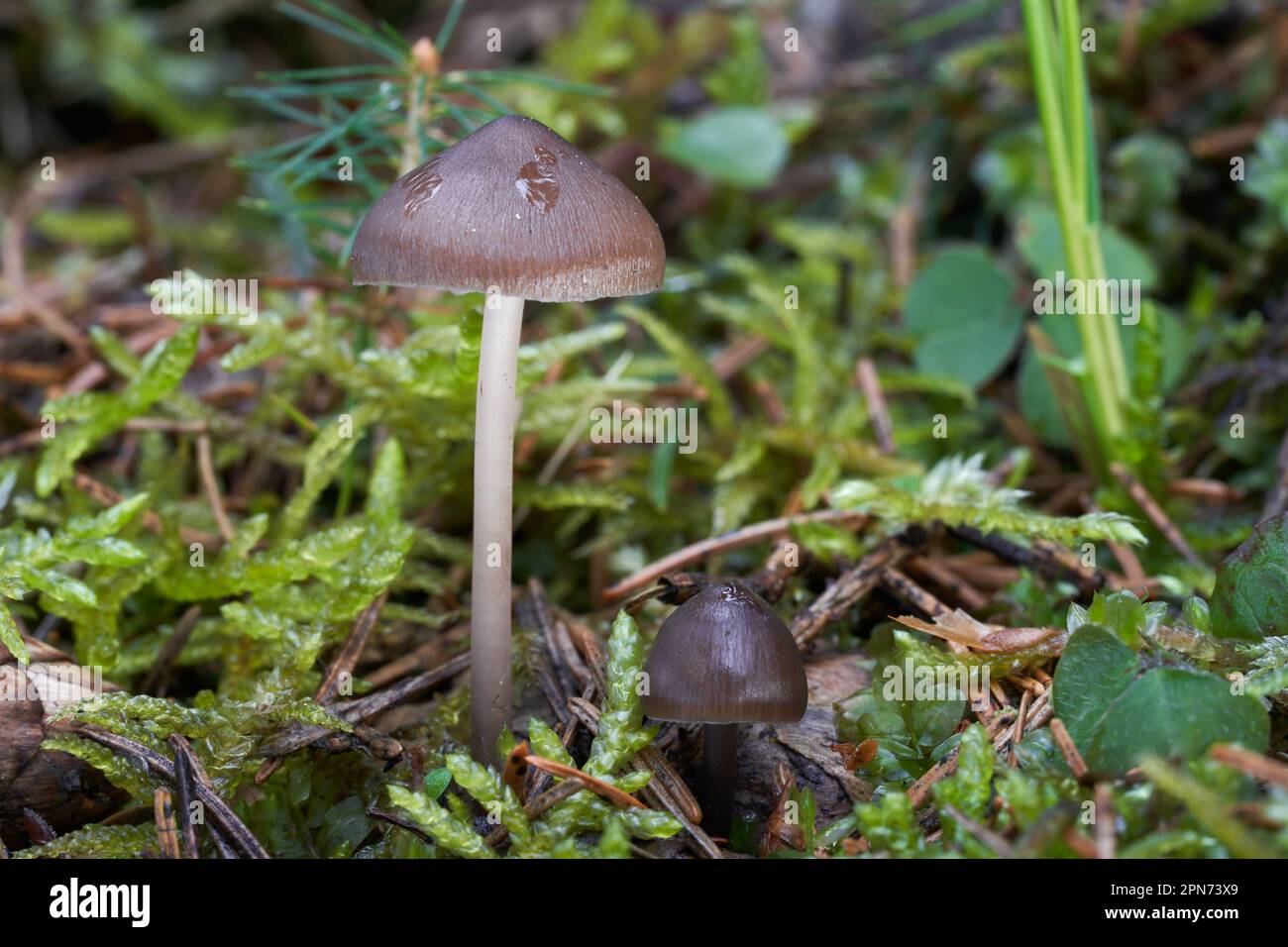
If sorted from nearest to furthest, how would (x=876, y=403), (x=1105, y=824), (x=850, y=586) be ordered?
(x=1105, y=824) → (x=850, y=586) → (x=876, y=403)

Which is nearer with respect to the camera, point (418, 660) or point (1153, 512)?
point (418, 660)

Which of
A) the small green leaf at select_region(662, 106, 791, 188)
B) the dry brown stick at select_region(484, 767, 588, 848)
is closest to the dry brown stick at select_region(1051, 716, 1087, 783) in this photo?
the dry brown stick at select_region(484, 767, 588, 848)

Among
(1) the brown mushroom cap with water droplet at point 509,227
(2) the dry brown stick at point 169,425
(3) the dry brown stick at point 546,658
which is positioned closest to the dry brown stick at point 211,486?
(2) the dry brown stick at point 169,425

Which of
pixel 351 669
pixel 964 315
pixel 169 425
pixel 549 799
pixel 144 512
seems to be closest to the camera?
pixel 549 799

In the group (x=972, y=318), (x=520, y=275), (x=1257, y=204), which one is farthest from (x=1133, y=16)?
(x=520, y=275)

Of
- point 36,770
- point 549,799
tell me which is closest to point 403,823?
point 549,799

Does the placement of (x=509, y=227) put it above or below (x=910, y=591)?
above

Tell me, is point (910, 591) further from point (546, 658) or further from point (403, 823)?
point (403, 823)
